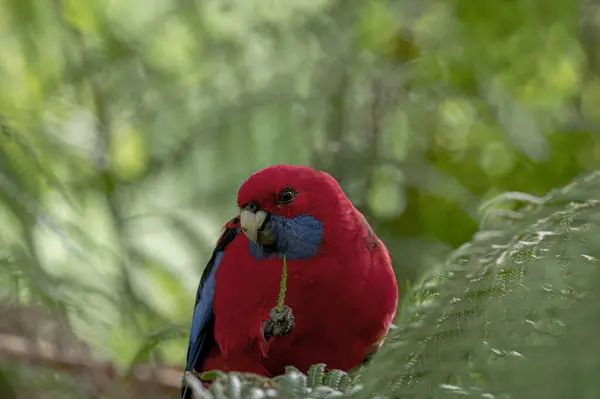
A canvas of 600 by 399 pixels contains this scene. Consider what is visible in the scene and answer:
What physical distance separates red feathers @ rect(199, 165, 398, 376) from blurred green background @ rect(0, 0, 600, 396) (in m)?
0.36

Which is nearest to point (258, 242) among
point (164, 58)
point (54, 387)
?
point (54, 387)

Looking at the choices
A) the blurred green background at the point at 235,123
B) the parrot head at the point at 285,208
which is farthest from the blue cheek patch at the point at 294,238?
the blurred green background at the point at 235,123

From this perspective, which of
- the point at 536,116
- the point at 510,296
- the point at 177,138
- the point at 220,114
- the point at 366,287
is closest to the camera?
the point at 510,296

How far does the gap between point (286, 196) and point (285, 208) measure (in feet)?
0.05

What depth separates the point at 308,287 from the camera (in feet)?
2.43

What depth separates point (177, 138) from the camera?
144 cm

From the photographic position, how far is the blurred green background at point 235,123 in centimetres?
118

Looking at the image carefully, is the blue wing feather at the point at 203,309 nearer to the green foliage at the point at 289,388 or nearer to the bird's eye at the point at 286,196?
the bird's eye at the point at 286,196

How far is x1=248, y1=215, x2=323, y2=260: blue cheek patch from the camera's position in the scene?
78 centimetres

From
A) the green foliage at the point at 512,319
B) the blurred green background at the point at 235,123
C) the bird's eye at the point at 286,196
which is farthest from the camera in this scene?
the blurred green background at the point at 235,123

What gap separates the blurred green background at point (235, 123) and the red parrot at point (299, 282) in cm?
35

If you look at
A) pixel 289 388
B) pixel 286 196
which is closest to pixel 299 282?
pixel 286 196

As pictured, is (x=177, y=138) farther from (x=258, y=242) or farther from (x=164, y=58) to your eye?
(x=258, y=242)

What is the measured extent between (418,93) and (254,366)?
700mm
